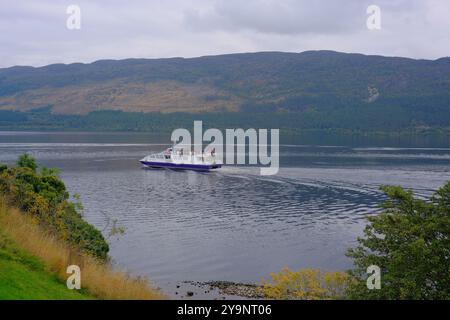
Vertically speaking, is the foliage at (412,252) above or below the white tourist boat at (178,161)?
above

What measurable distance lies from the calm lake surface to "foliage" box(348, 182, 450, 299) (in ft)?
48.5

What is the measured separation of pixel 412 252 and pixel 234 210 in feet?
130

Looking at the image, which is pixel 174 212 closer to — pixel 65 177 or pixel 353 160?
pixel 65 177

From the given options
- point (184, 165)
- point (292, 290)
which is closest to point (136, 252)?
point (292, 290)

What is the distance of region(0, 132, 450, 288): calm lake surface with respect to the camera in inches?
1489

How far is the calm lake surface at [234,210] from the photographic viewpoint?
3781 cm

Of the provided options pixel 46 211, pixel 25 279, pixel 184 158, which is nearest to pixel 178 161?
pixel 184 158

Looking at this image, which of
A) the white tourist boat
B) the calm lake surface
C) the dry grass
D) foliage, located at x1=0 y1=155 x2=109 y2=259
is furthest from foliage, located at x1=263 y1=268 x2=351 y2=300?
the white tourist boat

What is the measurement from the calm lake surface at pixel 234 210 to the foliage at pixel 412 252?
1478 cm

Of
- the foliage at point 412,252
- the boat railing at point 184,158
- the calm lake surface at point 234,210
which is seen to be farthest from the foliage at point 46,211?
the boat railing at point 184,158

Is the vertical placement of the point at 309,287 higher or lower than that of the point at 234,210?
higher

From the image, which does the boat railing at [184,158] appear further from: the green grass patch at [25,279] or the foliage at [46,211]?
the green grass patch at [25,279]

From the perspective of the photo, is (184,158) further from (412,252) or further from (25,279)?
(25,279)

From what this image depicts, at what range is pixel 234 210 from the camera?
2285 inches
